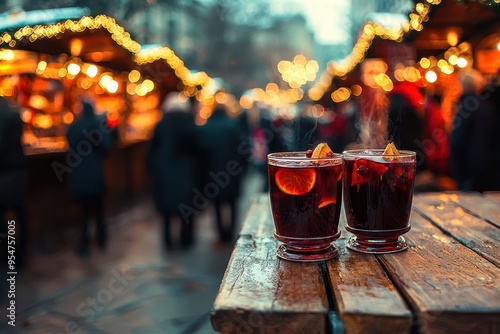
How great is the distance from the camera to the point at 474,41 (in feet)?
29.2

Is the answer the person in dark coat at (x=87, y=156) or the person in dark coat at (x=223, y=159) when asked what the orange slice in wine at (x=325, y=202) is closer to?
the person in dark coat at (x=87, y=156)

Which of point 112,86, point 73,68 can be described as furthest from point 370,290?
point 112,86

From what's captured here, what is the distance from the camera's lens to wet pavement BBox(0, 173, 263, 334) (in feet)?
15.4

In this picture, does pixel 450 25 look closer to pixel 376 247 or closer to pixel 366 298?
pixel 376 247

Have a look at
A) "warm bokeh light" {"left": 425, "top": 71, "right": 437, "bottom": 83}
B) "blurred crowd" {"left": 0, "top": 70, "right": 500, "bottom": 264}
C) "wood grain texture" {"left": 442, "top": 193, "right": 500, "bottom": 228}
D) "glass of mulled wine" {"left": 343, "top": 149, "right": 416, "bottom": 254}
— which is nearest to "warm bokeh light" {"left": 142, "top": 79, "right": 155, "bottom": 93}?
"blurred crowd" {"left": 0, "top": 70, "right": 500, "bottom": 264}

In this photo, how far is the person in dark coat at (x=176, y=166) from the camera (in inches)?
307

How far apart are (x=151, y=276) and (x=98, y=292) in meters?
0.73

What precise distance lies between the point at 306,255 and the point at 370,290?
379 millimetres

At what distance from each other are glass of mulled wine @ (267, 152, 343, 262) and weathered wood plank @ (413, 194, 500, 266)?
497mm

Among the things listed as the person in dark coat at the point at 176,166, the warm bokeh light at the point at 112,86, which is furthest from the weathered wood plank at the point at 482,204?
the warm bokeh light at the point at 112,86

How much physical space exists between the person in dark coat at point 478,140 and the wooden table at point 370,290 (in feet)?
16.1

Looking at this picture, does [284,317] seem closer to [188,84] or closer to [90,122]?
[90,122]

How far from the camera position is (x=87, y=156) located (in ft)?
25.3

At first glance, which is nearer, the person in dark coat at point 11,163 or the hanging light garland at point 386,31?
the person in dark coat at point 11,163
